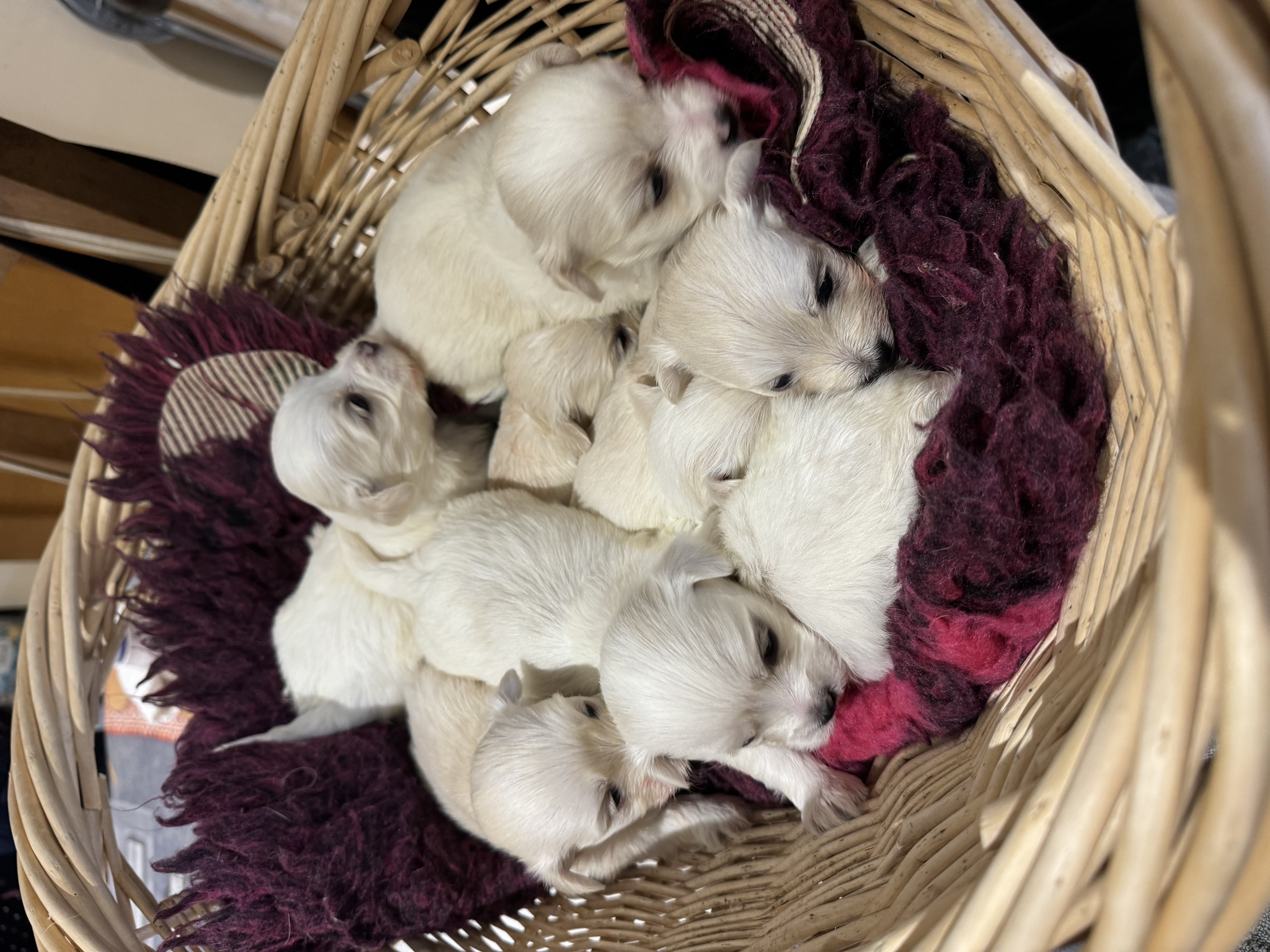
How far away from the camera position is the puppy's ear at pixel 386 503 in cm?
171

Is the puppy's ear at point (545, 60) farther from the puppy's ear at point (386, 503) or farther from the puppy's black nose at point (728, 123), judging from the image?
the puppy's ear at point (386, 503)

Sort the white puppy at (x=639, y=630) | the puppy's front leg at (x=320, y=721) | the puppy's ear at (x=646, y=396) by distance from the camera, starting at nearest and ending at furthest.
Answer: the white puppy at (x=639, y=630), the puppy's ear at (x=646, y=396), the puppy's front leg at (x=320, y=721)

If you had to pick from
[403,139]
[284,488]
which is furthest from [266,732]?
[403,139]

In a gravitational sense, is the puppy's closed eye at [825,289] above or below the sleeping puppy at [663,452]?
above

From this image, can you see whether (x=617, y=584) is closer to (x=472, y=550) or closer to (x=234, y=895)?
(x=472, y=550)

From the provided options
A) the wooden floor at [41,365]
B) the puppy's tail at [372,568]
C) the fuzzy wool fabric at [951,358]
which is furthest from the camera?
the wooden floor at [41,365]

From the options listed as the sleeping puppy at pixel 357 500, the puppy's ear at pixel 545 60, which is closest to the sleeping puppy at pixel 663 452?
the sleeping puppy at pixel 357 500

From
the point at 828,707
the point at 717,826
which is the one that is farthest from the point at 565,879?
the point at 828,707

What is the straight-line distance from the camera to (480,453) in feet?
6.77

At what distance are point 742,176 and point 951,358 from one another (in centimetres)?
46

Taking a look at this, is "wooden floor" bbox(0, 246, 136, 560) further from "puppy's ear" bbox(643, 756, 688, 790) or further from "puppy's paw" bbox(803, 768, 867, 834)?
"puppy's paw" bbox(803, 768, 867, 834)

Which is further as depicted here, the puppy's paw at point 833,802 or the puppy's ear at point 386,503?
the puppy's ear at point 386,503

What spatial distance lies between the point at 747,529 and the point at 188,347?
4.46 feet

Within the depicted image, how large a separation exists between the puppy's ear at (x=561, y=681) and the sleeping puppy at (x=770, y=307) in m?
0.61
